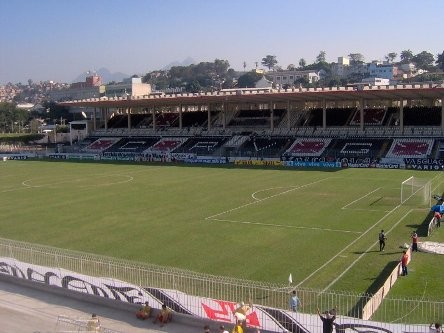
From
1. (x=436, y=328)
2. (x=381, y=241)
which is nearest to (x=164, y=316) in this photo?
(x=436, y=328)

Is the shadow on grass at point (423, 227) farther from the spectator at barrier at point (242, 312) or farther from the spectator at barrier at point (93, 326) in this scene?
the spectator at barrier at point (93, 326)

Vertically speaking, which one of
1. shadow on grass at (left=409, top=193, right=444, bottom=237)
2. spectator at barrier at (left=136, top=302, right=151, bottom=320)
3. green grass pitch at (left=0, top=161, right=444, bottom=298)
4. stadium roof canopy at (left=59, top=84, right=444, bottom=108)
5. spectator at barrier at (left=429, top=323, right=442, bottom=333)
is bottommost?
green grass pitch at (left=0, top=161, right=444, bottom=298)

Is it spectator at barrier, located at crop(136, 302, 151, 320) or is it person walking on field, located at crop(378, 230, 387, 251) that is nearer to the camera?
spectator at barrier, located at crop(136, 302, 151, 320)

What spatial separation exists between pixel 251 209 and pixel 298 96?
127 ft

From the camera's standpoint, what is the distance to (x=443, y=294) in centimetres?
1916

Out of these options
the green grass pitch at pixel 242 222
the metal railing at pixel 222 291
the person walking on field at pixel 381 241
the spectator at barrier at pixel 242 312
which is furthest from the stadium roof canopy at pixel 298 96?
the spectator at barrier at pixel 242 312

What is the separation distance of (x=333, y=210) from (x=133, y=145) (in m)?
53.7

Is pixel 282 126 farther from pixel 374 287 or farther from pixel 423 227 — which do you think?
pixel 374 287

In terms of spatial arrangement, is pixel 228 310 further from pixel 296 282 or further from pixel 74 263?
pixel 74 263

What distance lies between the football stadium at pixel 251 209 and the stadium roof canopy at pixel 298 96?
0.96ft

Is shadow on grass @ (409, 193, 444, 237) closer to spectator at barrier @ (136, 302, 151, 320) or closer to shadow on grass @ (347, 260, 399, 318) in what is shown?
shadow on grass @ (347, 260, 399, 318)

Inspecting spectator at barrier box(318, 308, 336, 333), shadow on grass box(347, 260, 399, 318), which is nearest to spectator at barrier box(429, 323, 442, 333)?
spectator at barrier box(318, 308, 336, 333)

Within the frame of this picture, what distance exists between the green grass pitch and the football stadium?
0.13 metres

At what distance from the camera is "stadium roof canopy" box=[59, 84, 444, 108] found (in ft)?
212
